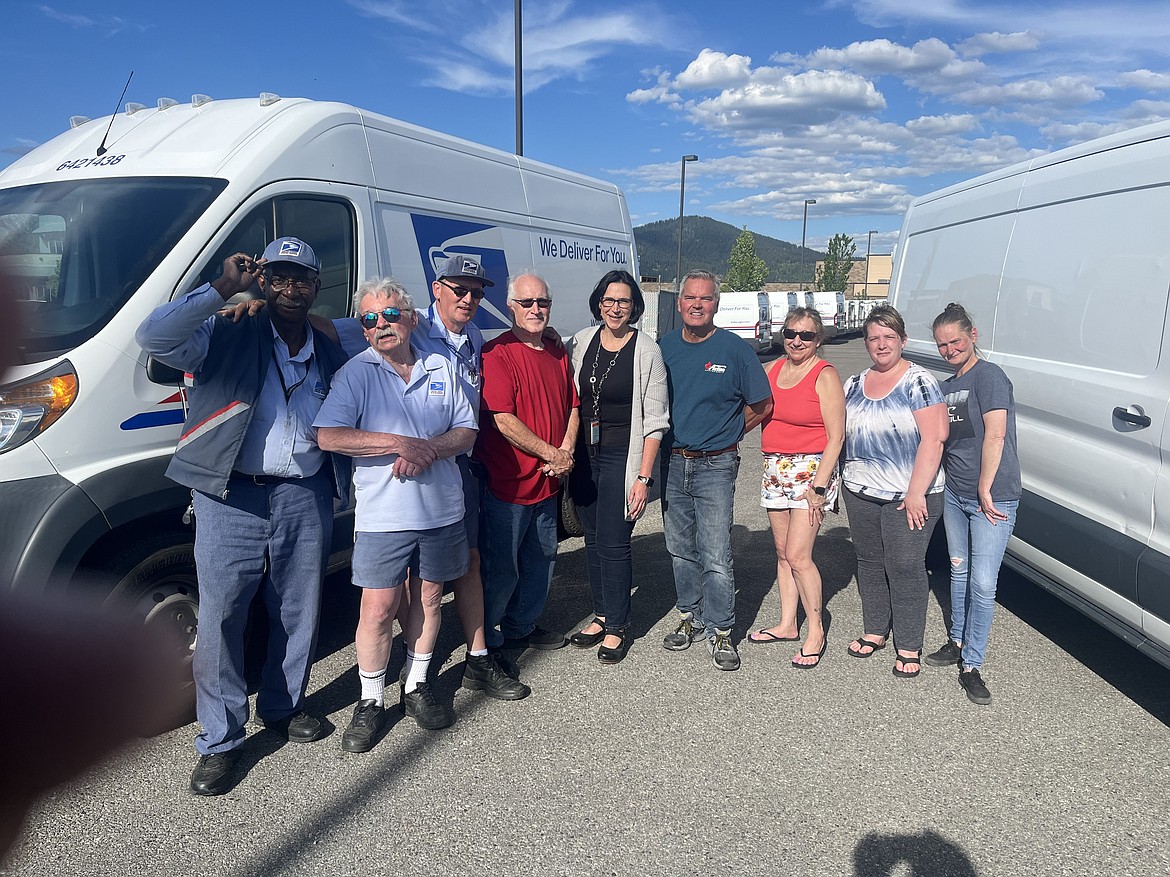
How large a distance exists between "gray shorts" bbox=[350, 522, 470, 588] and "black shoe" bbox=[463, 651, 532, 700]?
0.59 metres

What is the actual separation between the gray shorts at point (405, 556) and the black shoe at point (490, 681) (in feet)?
1.95

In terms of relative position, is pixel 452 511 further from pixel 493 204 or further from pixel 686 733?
pixel 493 204

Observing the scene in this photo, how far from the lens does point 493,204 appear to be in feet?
18.6

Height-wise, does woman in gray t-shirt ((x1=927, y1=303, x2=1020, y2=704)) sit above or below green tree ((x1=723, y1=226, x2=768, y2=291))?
above

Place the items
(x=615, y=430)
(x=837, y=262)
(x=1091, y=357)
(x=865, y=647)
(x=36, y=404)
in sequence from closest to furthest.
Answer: (x=36, y=404), (x=1091, y=357), (x=615, y=430), (x=865, y=647), (x=837, y=262)

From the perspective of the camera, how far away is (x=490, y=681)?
3.97 metres

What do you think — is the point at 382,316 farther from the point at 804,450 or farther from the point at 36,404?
the point at 804,450

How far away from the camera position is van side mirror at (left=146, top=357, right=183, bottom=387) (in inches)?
135

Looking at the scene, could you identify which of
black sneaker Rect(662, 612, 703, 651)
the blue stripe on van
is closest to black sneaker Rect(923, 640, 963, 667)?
black sneaker Rect(662, 612, 703, 651)

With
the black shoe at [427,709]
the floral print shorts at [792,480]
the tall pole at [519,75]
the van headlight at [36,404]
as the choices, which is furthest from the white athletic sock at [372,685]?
the tall pole at [519,75]

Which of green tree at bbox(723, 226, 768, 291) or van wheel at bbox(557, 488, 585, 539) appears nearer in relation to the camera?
van wheel at bbox(557, 488, 585, 539)

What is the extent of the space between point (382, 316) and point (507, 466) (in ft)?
3.33

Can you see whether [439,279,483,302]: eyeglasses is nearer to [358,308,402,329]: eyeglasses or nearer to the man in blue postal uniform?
[358,308,402,329]: eyeglasses

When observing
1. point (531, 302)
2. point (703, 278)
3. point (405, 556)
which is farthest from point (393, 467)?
point (703, 278)
